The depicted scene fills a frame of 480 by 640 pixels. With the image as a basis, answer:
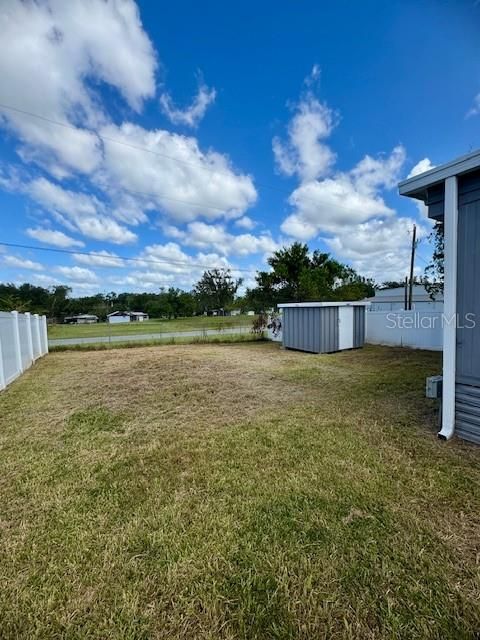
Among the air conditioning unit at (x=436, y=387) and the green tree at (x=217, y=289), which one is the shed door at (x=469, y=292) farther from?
the green tree at (x=217, y=289)

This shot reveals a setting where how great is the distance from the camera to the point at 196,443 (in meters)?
3.08

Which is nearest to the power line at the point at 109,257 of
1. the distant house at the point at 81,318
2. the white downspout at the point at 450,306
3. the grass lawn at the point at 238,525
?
the grass lawn at the point at 238,525

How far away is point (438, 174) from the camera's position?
119 inches

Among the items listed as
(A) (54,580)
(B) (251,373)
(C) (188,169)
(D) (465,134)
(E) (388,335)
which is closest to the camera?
(A) (54,580)

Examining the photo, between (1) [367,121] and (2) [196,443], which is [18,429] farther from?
(1) [367,121]

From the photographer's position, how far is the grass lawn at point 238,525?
4.19 ft

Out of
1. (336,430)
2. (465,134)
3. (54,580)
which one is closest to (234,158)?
(465,134)

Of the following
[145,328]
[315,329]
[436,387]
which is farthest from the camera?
A: [145,328]

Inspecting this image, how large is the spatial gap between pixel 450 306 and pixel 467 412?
115 cm

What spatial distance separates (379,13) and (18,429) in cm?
997

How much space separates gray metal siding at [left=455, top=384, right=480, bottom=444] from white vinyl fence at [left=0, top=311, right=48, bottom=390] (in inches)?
289

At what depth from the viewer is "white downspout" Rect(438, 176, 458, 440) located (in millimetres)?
2969

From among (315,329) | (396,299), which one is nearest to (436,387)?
(315,329)

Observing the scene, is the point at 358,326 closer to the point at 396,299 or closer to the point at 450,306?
the point at 450,306
